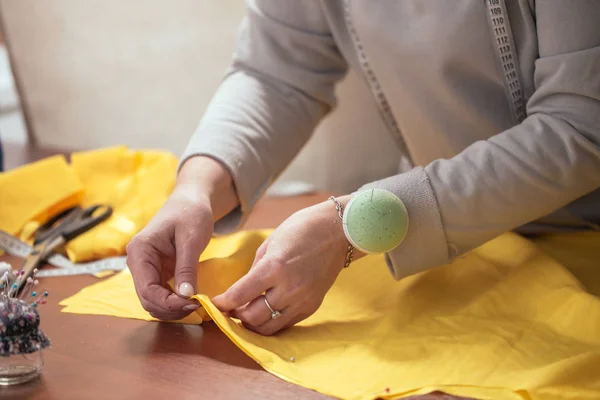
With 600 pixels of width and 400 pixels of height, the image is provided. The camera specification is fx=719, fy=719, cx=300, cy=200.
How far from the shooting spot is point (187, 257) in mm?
654

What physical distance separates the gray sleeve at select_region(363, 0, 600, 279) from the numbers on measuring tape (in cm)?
4

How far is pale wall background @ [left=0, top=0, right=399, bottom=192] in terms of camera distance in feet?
4.20

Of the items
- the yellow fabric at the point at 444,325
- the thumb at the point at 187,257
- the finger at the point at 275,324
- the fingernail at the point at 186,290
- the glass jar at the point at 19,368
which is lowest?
the yellow fabric at the point at 444,325

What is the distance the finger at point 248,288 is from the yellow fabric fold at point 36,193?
425 mm

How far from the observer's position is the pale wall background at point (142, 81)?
1.28 m

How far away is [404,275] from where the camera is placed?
672 millimetres

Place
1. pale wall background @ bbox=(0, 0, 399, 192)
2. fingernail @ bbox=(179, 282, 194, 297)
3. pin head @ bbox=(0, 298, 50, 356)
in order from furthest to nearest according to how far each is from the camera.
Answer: pale wall background @ bbox=(0, 0, 399, 192) → fingernail @ bbox=(179, 282, 194, 297) → pin head @ bbox=(0, 298, 50, 356)

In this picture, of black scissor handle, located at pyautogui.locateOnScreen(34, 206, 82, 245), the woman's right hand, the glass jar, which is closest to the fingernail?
the woman's right hand

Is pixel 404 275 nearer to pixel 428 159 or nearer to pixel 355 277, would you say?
pixel 355 277

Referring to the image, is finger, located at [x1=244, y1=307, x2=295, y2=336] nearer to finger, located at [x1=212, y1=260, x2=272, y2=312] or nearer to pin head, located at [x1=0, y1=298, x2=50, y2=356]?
finger, located at [x1=212, y1=260, x2=272, y2=312]

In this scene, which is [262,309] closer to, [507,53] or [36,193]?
[507,53]

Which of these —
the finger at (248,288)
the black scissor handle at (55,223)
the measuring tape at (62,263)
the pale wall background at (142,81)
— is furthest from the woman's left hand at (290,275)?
the pale wall background at (142,81)

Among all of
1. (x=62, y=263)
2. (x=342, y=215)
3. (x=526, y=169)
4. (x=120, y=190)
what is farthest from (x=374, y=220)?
(x=120, y=190)

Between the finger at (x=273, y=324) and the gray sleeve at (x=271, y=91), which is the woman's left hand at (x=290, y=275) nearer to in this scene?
the finger at (x=273, y=324)
